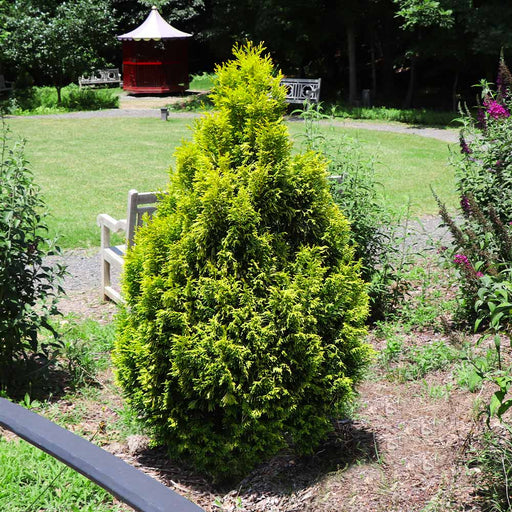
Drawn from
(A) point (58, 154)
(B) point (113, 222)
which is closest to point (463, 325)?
(B) point (113, 222)

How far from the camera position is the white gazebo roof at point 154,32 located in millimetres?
30781

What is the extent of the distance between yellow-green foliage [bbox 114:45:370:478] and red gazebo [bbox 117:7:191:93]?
29127 millimetres

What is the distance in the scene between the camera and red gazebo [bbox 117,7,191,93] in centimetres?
3156

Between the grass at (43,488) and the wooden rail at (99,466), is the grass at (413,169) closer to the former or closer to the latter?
the grass at (43,488)

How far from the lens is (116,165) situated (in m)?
13.8

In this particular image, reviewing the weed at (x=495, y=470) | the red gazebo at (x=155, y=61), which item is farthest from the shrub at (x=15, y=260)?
the red gazebo at (x=155, y=61)

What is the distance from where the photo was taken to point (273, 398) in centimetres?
320

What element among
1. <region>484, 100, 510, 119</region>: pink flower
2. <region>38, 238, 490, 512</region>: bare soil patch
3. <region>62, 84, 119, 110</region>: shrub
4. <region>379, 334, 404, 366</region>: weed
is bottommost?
<region>38, 238, 490, 512</region>: bare soil patch

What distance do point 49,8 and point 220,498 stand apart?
30.3 metres

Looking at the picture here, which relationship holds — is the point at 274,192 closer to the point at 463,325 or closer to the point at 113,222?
the point at 463,325

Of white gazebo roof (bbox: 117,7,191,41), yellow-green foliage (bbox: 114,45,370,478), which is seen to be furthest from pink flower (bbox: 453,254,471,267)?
white gazebo roof (bbox: 117,7,191,41)

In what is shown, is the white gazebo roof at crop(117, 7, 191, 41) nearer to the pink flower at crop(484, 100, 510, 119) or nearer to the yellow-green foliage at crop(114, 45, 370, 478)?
the pink flower at crop(484, 100, 510, 119)

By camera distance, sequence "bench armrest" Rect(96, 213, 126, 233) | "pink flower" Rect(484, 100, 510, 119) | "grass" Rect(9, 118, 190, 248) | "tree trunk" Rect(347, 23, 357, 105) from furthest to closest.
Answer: "tree trunk" Rect(347, 23, 357, 105), "grass" Rect(9, 118, 190, 248), "bench armrest" Rect(96, 213, 126, 233), "pink flower" Rect(484, 100, 510, 119)

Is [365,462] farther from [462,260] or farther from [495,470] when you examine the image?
[462,260]
